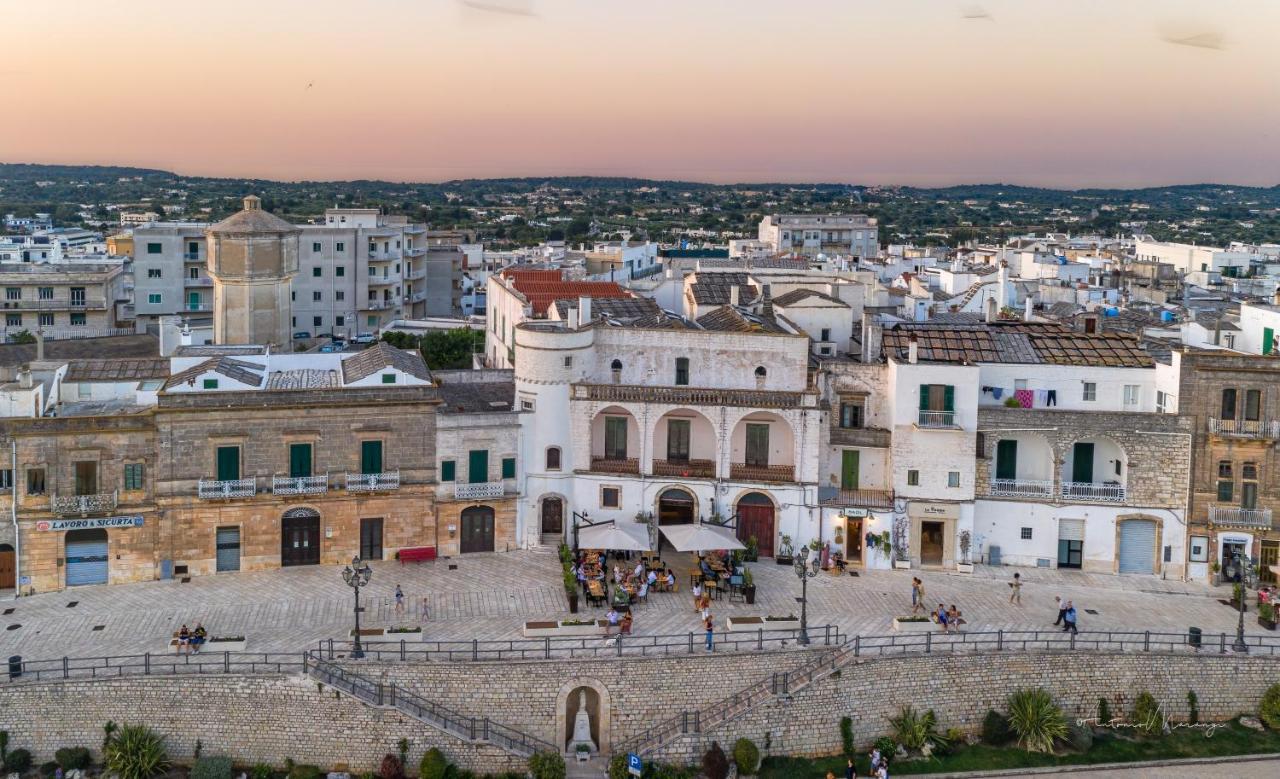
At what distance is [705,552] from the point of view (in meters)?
40.4

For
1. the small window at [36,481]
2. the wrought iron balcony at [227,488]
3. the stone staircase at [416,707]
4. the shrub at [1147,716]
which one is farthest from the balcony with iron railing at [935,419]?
the small window at [36,481]

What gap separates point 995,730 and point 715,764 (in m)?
8.14

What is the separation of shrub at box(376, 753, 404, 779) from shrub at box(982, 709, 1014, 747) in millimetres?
16062

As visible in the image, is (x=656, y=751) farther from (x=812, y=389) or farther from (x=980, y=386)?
(x=980, y=386)

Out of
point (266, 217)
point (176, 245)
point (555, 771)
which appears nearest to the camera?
point (555, 771)

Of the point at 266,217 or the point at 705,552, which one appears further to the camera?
the point at 266,217

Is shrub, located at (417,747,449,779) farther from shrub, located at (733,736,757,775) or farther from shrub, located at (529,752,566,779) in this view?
shrub, located at (733,736,757,775)

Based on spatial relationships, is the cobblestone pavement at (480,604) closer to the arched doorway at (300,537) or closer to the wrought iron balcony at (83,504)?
the arched doorway at (300,537)

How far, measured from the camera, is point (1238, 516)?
40.2 m

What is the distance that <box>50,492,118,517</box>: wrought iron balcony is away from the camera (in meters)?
36.9

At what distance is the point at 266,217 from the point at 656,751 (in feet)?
115

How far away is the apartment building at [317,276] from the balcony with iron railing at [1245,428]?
54.8 meters

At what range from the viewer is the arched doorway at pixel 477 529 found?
135 ft

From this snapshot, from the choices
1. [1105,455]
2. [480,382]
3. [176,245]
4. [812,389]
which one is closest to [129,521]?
[480,382]
